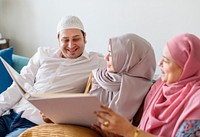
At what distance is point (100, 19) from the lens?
2.83 metres

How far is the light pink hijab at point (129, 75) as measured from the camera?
1590 millimetres

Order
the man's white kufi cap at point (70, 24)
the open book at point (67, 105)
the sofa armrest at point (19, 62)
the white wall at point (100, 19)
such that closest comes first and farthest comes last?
the open book at point (67, 105) < the man's white kufi cap at point (70, 24) < the white wall at point (100, 19) < the sofa armrest at point (19, 62)

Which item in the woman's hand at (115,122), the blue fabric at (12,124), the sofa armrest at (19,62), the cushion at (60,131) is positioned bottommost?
the blue fabric at (12,124)

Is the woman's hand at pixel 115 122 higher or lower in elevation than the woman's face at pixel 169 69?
lower

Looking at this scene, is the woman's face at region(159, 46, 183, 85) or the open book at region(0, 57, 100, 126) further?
the woman's face at region(159, 46, 183, 85)

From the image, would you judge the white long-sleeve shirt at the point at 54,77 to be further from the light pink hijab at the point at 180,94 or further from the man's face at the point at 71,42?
the light pink hijab at the point at 180,94

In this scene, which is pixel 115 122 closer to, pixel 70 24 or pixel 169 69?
pixel 169 69

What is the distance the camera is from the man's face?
81.7 inches

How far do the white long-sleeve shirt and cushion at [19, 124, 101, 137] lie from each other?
55 cm

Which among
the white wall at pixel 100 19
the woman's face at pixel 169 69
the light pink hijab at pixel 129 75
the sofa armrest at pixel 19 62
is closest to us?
the woman's face at pixel 169 69

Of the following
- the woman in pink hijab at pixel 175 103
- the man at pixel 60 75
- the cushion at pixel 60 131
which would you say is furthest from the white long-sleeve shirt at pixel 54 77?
the woman in pink hijab at pixel 175 103

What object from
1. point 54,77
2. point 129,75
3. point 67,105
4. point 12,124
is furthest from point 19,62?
point 67,105

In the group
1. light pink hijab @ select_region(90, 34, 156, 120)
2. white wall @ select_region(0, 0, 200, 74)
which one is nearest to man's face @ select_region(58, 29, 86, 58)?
light pink hijab @ select_region(90, 34, 156, 120)

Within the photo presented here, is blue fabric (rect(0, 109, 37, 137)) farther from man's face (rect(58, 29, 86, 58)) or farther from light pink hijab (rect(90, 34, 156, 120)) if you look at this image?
light pink hijab (rect(90, 34, 156, 120))
